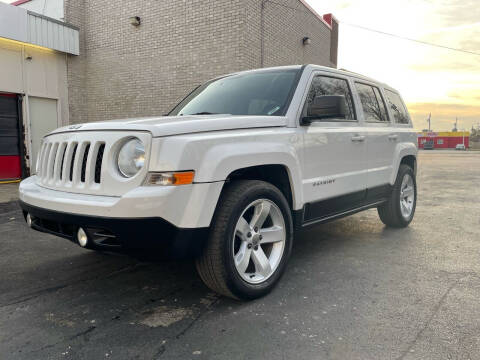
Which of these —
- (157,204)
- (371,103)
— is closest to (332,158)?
(371,103)

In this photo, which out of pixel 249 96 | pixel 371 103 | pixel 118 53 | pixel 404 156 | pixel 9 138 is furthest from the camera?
pixel 118 53

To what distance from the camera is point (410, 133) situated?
215 inches

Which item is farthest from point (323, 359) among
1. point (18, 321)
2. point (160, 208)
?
point (18, 321)

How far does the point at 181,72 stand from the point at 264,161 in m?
8.27

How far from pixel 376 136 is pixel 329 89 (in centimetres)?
92

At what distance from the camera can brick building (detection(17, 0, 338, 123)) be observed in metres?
9.84

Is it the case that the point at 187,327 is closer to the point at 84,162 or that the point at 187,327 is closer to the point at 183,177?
the point at 183,177

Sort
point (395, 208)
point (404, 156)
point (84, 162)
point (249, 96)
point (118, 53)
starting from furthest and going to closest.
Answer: point (118, 53) < point (404, 156) < point (395, 208) < point (249, 96) < point (84, 162)

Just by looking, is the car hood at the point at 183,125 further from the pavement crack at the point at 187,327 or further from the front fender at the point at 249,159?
the pavement crack at the point at 187,327

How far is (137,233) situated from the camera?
95.9 inches

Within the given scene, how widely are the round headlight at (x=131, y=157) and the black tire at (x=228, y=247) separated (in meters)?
0.60

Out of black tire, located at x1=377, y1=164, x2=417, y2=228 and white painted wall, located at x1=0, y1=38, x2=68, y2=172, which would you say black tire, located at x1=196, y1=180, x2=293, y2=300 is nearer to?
Answer: black tire, located at x1=377, y1=164, x2=417, y2=228

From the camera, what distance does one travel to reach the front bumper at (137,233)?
242cm

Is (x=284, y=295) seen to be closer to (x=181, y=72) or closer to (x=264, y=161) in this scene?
(x=264, y=161)
